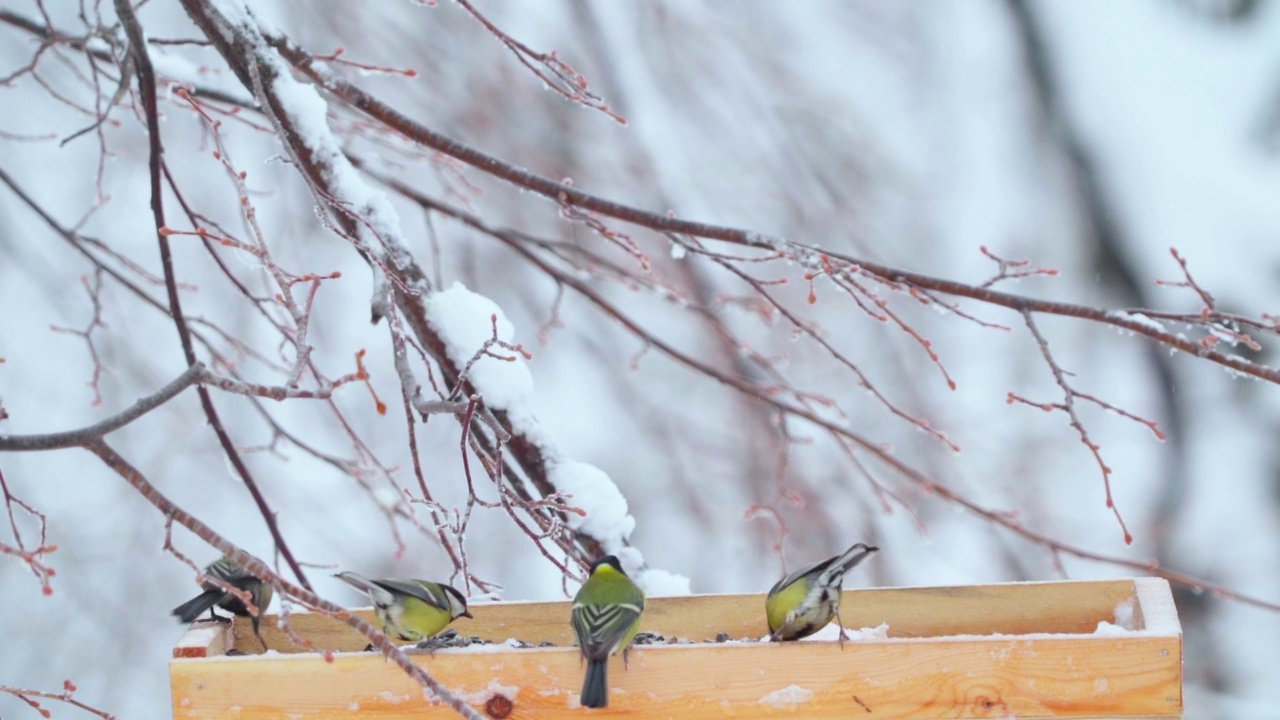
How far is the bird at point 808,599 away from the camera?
1.76 metres

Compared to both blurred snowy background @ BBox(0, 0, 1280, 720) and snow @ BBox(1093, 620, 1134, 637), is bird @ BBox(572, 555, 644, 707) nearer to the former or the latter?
snow @ BBox(1093, 620, 1134, 637)

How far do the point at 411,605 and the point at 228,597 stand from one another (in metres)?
0.38

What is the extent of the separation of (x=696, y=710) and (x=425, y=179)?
454cm

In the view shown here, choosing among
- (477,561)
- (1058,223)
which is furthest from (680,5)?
(477,561)

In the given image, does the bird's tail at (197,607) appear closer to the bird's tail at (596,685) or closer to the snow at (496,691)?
the snow at (496,691)

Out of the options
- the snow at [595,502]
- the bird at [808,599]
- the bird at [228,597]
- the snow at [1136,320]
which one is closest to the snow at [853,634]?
the bird at [808,599]

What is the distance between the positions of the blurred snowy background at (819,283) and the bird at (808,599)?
3.47 m

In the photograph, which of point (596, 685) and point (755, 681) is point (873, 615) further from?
point (596, 685)

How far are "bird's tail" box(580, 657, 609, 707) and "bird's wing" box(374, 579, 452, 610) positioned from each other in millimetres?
313

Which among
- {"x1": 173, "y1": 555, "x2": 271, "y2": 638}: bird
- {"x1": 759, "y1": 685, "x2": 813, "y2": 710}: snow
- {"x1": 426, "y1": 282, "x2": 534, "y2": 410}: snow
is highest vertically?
{"x1": 426, "y1": 282, "x2": 534, "y2": 410}: snow

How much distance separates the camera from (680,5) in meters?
5.66

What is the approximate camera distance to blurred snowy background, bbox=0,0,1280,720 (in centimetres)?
532

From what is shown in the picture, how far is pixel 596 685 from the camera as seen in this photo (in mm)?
1620

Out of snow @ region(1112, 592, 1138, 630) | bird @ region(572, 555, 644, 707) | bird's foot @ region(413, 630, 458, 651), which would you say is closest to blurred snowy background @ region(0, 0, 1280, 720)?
snow @ region(1112, 592, 1138, 630)
